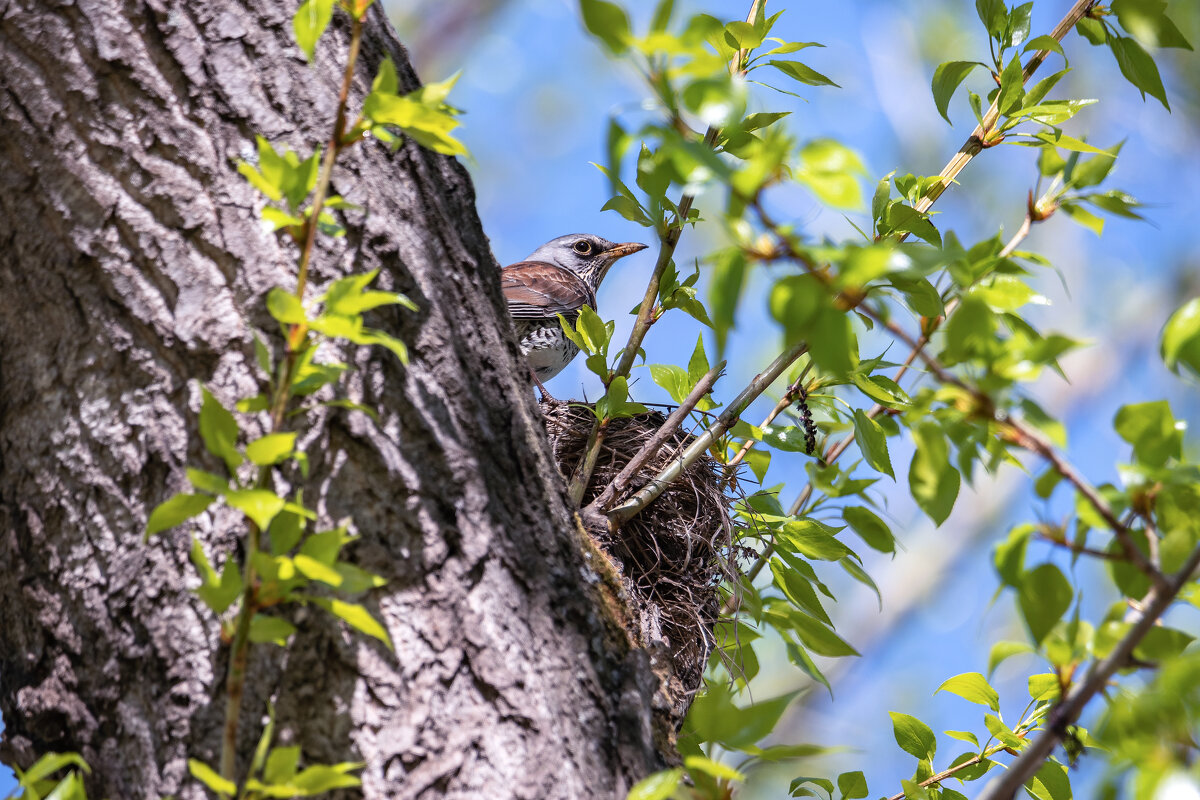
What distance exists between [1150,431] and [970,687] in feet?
2.61

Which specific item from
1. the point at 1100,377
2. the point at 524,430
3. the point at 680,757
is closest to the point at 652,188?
the point at 524,430

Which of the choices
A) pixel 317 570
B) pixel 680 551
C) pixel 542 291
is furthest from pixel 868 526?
pixel 542 291

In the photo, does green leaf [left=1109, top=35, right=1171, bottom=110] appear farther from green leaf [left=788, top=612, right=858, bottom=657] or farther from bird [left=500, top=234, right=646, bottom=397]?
bird [left=500, top=234, right=646, bottom=397]

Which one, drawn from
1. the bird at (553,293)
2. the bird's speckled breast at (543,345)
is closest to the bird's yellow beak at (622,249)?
the bird at (553,293)

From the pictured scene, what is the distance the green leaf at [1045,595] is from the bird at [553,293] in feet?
10.4

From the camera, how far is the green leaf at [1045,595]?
991mm

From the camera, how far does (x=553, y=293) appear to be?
4.89m

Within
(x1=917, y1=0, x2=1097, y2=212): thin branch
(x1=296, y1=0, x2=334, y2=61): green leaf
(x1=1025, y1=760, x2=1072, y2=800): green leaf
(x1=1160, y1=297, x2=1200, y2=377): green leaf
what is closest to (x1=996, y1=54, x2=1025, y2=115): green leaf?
(x1=917, y1=0, x2=1097, y2=212): thin branch

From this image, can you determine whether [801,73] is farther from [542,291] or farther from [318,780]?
[542,291]

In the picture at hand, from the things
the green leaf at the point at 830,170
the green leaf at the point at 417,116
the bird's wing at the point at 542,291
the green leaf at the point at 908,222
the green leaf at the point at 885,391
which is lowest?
the green leaf at the point at 830,170

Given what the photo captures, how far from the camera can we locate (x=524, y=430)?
1537mm

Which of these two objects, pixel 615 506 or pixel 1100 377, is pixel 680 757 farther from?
pixel 1100 377

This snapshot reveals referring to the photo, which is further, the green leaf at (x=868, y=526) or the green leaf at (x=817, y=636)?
the green leaf at (x=817, y=636)

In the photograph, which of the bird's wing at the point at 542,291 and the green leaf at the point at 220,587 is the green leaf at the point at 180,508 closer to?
the green leaf at the point at 220,587
